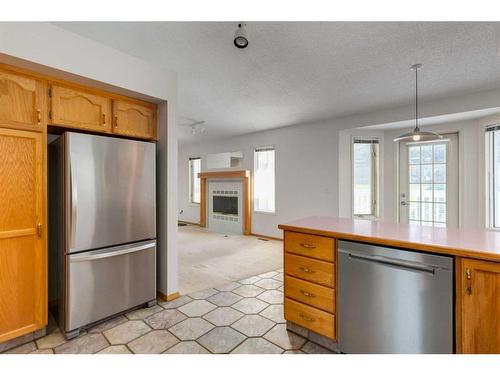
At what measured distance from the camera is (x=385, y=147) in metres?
4.73

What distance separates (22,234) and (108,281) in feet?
2.37

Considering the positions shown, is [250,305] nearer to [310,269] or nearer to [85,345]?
[310,269]

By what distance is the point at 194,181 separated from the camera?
8031mm

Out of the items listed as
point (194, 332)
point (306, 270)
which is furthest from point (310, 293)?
point (194, 332)

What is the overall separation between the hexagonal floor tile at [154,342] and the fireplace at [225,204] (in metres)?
4.49

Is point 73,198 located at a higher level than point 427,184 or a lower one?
lower

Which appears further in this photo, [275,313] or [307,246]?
[275,313]

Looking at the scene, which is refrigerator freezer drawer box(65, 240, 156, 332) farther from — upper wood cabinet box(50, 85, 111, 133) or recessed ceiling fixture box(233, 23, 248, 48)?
recessed ceiling fixture box(233, 23, 248, 48)

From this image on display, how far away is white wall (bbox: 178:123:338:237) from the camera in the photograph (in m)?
4.78

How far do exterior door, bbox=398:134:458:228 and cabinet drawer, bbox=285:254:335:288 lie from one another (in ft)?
11.3

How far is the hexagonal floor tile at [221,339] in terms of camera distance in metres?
1.88

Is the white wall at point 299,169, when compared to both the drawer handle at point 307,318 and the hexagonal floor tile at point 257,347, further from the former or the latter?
the hexagonal floor tile at point 257,347

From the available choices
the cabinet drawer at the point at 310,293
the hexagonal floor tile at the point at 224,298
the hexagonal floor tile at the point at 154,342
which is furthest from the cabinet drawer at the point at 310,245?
the hexagonal floor tile at the point at 154,342

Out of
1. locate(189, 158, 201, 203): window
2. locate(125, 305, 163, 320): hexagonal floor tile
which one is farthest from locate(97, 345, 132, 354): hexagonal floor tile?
locate(189, 158, 201, 203): window
